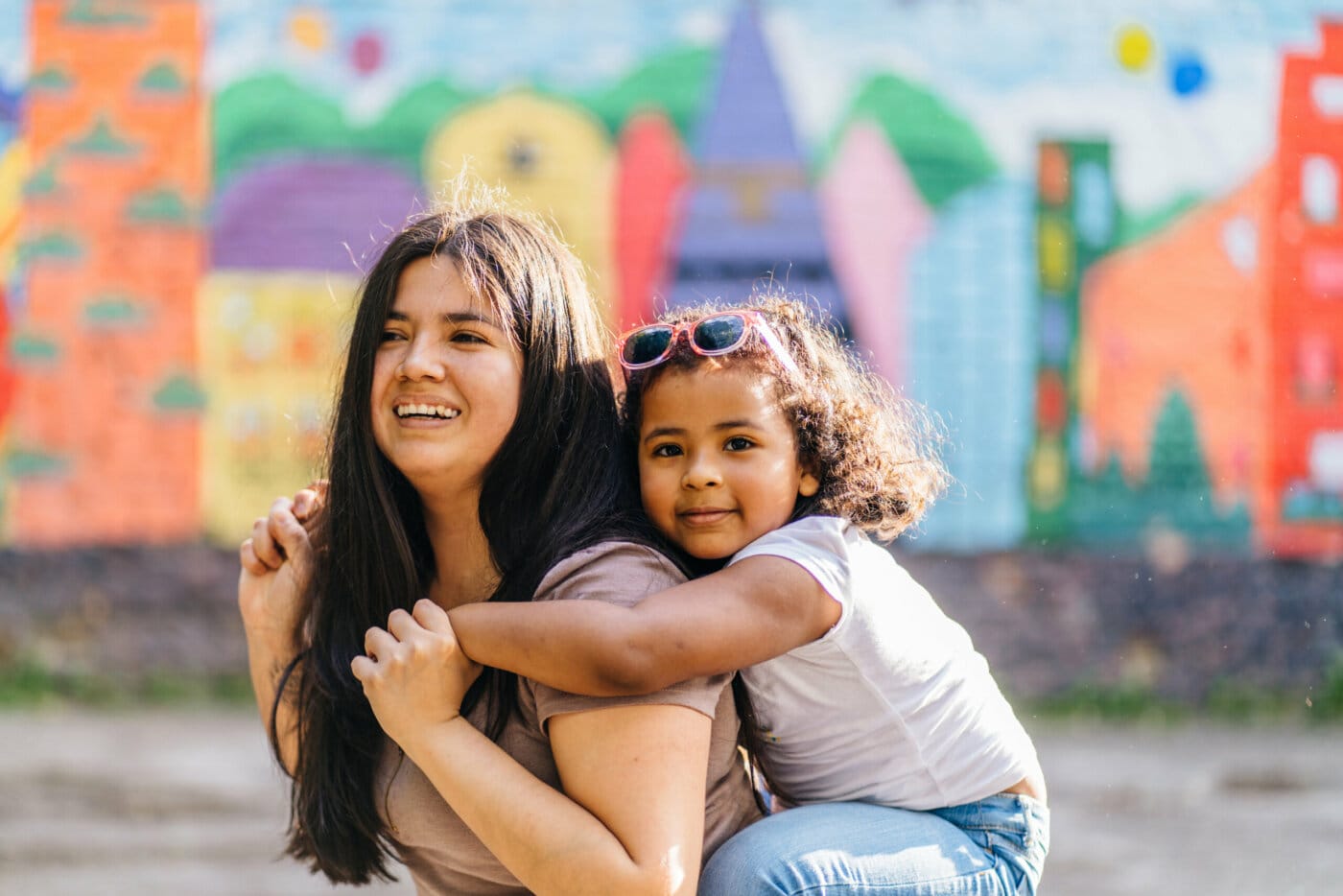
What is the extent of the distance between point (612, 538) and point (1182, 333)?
528 cm

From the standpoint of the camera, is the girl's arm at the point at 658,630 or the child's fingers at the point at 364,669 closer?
the girl's arm at the point at 658,630

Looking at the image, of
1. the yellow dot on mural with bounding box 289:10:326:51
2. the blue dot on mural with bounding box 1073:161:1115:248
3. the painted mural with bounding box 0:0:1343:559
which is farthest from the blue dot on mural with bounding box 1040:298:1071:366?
the yellow dot on mural with bounding box 289:10:326:51

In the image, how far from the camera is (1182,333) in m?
6.77

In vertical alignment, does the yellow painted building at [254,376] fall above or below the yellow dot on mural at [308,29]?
below

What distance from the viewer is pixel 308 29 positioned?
6566mm

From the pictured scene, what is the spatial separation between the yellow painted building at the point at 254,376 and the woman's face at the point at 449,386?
4433mm

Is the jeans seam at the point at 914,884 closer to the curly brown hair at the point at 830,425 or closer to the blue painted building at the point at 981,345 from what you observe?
the curly brown hair at the point at 830,425

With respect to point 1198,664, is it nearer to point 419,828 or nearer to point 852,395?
point 852,395

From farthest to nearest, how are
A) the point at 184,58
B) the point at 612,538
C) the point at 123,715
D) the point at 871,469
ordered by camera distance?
the point at 184,58, the point at 123,715, the point at 871,469, the point at 612,538

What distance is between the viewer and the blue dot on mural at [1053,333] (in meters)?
6.72

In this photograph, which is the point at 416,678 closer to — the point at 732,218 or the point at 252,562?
the point at 252,562

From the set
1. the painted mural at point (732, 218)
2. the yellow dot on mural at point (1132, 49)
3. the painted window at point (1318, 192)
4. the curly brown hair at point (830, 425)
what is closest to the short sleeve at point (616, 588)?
the curly brown hair at point (830, 425)

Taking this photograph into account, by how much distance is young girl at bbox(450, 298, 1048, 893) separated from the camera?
199 centimetres

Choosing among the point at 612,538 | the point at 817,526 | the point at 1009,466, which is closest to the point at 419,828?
the point at 612,538
